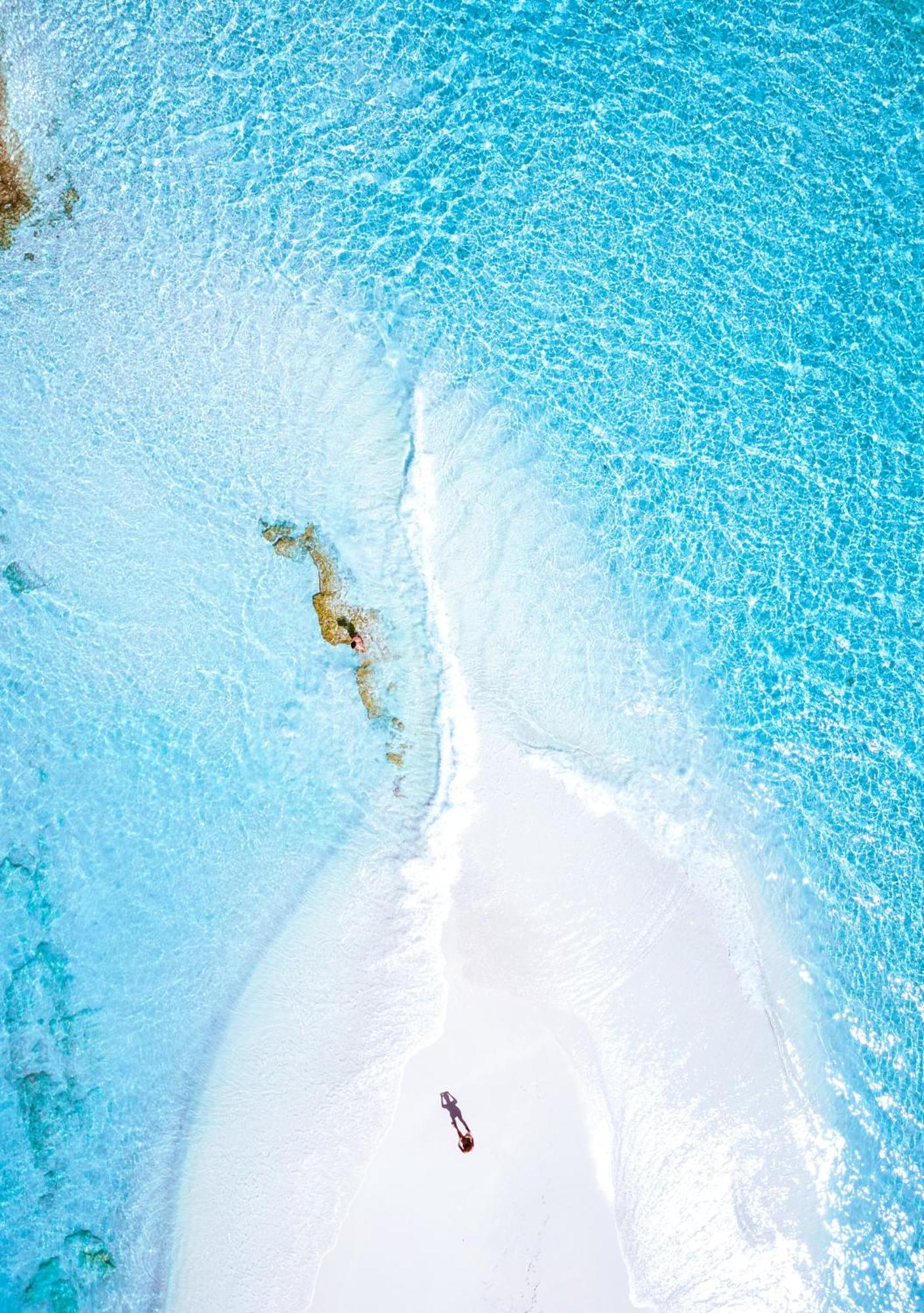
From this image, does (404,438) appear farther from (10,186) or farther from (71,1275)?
(71,1275)

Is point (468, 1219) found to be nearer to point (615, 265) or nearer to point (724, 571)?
point (724, 571)

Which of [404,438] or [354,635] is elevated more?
[404,438]

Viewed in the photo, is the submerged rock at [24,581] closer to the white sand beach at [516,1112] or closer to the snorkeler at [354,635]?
the snorkeler at [354,635]

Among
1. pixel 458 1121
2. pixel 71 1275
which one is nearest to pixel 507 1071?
pixel 458 1121

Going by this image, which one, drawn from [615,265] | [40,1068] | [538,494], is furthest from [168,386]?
[40,1068]

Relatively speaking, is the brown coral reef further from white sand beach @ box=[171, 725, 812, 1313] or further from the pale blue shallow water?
white sand beach @ box=[171, 725, 812, 1313]

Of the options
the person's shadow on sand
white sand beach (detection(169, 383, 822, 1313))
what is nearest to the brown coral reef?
white sand beach (detection(169, 383, 822, 1313))
